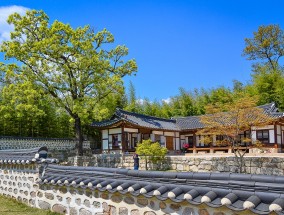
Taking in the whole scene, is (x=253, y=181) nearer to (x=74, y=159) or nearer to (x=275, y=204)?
(x=275, y=204)

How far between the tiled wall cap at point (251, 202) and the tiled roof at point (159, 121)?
1854 centimetres

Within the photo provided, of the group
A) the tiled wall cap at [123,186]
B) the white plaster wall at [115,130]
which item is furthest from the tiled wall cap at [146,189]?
the white plaster wall at [115,130]

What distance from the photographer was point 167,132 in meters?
25.4

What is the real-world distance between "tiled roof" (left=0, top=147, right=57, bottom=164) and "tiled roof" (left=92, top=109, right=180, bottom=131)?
13.6 metres

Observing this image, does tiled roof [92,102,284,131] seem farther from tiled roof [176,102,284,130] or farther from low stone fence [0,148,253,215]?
low stone fence [0,148,253,215]

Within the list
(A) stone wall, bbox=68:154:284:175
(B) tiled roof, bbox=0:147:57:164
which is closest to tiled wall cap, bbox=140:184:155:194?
(B) tiled roof, bbox=0:147:57:164

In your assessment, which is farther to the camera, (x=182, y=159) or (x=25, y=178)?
(x=182, y=159)

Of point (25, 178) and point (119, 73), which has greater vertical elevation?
point (119, 73)

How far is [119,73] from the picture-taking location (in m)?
19.7

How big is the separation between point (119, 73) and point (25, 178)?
13362mm

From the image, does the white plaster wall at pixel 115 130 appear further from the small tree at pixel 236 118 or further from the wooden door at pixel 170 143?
the small tree at pixel 236 118

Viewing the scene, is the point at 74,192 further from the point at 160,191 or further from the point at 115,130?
the point at 115,130

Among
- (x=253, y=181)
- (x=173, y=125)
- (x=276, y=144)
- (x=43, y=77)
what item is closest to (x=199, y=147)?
(x=173, y=125)

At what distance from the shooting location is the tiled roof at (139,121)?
2188 centimetres
